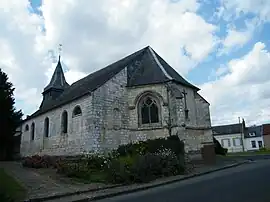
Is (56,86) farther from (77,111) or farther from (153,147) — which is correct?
(153,147)

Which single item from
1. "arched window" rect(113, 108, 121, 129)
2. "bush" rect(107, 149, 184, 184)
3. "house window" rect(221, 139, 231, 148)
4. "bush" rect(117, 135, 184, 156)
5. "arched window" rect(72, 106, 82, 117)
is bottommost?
"bush" rect(107, 149, 184, 184)

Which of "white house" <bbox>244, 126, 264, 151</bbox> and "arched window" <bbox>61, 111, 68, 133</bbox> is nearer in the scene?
"arched window" <bbox>61, 111, 68, 133</bbox>

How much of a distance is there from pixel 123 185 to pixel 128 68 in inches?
528

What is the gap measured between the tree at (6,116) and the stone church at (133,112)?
564 centimetres

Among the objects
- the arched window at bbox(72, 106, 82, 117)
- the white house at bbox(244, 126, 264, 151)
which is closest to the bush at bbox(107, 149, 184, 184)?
the arched window at bbox(72, 106, 82, 117)

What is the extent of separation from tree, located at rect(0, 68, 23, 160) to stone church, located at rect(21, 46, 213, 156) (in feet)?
18.5

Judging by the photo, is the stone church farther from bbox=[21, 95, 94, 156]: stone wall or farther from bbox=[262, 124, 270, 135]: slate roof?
bbox=[262, 124, 270, 135]: slate roof

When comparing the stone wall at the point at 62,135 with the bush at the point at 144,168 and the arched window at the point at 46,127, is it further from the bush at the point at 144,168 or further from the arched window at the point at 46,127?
the bush at the point at 144,168

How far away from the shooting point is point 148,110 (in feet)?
69.6

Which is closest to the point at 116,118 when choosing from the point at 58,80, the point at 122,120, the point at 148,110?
the point at 122,120

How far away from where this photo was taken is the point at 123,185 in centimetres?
1095

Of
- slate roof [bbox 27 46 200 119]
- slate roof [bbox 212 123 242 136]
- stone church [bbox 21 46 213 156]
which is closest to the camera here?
stone church [bbox 21 46 213 156]

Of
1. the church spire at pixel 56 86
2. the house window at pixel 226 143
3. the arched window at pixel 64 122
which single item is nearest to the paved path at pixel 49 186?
the arched window at pixel 64 122

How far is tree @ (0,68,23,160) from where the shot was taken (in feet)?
86.4
